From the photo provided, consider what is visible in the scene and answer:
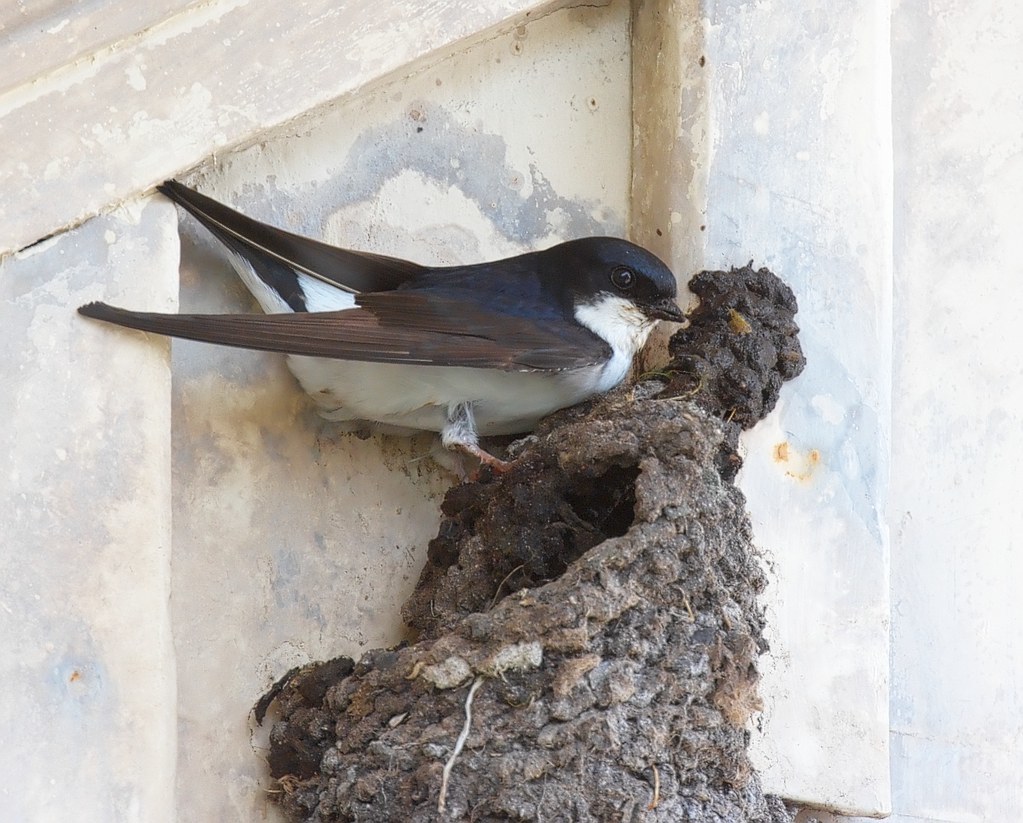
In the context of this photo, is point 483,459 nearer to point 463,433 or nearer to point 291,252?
point 463,433

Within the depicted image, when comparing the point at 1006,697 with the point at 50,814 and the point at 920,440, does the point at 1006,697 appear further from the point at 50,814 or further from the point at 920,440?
the point at 50,814

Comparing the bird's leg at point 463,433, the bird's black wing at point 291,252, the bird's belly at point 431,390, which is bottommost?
the bird's leg at point 463,433

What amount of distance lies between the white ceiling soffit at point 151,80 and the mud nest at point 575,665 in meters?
0.85

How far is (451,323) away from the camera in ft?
9.57

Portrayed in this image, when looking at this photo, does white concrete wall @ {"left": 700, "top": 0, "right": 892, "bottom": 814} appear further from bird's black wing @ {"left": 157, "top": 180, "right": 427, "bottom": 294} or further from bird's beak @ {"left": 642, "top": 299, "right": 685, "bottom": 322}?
bird's black wing @ {"left": 157, "top": 180, "right": 427, "bottom": 294}

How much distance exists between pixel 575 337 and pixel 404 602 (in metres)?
0.66

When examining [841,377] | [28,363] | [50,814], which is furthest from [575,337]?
[50,814]

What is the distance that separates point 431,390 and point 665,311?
0.52 meters

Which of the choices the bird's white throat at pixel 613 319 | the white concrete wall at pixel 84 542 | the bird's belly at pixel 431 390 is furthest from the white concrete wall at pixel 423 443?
the bird's white throat at pixel 613 319

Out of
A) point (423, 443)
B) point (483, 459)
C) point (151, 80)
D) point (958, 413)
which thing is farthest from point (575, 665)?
point (958, 413)

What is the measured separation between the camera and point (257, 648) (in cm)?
295

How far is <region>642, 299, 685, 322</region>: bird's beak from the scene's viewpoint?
3.09 meters

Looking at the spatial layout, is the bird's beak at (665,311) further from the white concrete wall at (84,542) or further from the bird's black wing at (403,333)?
the white concrete wall at (84,542)

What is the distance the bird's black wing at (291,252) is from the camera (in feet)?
9.18
